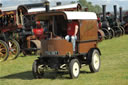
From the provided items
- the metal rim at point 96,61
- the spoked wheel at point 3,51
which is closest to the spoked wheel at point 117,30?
the spoked wheel at point 3,51

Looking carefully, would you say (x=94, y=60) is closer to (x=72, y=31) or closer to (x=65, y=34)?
(x=72, y=31)

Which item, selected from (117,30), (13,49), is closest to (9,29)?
(13,49)

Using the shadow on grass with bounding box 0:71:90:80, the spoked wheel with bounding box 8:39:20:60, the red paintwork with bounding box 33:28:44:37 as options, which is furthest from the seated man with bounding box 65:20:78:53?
the red paintwork with bounding box 33:28:44:37

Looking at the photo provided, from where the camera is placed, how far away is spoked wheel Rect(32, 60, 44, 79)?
8.90 m

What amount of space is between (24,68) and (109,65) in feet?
9.76

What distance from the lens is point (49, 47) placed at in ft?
28.7

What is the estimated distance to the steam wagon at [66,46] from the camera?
28.5 ft

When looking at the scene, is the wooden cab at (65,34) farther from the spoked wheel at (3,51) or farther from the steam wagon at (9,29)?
the steam wagon at (9,29)

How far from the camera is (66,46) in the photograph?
877 cm

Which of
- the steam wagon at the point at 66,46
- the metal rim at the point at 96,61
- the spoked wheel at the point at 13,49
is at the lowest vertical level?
the spoked wheel at the point at 13,49

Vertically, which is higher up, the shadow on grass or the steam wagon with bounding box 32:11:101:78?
the steam wagon with bounding box 32:11:101:78

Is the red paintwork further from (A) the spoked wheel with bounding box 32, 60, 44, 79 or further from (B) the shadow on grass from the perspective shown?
(A) the spoked wheel with bounding box 32, 60, 44, 79

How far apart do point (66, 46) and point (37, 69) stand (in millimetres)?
1043

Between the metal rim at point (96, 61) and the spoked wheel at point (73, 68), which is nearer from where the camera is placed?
the spoked wheel at point (73, 68)
